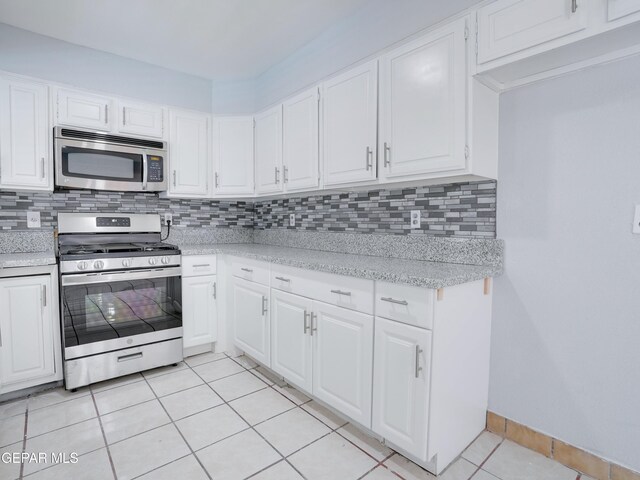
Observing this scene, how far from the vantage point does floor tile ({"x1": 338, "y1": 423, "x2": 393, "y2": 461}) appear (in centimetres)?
165

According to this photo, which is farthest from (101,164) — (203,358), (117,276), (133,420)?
(133,420)

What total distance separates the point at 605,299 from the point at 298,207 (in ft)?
7.18

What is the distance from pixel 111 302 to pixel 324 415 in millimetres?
1592

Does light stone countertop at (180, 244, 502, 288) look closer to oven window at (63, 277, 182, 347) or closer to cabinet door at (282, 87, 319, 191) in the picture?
cabinet door at (282, 87, 319, 191)

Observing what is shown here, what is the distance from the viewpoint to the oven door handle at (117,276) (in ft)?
7.13

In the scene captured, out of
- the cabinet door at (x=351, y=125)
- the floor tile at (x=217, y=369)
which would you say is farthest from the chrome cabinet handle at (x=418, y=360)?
the floor tile at (x=217, y=369)

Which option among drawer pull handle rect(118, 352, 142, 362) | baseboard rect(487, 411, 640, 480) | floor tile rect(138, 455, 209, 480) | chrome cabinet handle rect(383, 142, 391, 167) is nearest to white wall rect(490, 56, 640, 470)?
baseboard rect(487, 411, 640, 480)

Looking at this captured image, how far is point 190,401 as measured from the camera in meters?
2.10

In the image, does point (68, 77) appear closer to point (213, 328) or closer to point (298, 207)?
point (298, 207)

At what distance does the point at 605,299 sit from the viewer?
4.80 feet

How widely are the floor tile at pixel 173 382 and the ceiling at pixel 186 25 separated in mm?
2427

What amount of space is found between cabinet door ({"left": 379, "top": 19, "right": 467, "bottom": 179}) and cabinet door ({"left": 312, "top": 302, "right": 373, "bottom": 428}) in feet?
2.73

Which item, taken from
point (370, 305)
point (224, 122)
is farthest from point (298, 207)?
point (370, 305)

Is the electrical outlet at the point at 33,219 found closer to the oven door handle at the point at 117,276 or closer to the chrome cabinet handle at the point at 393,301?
the oven door handle at the point at 117,276
